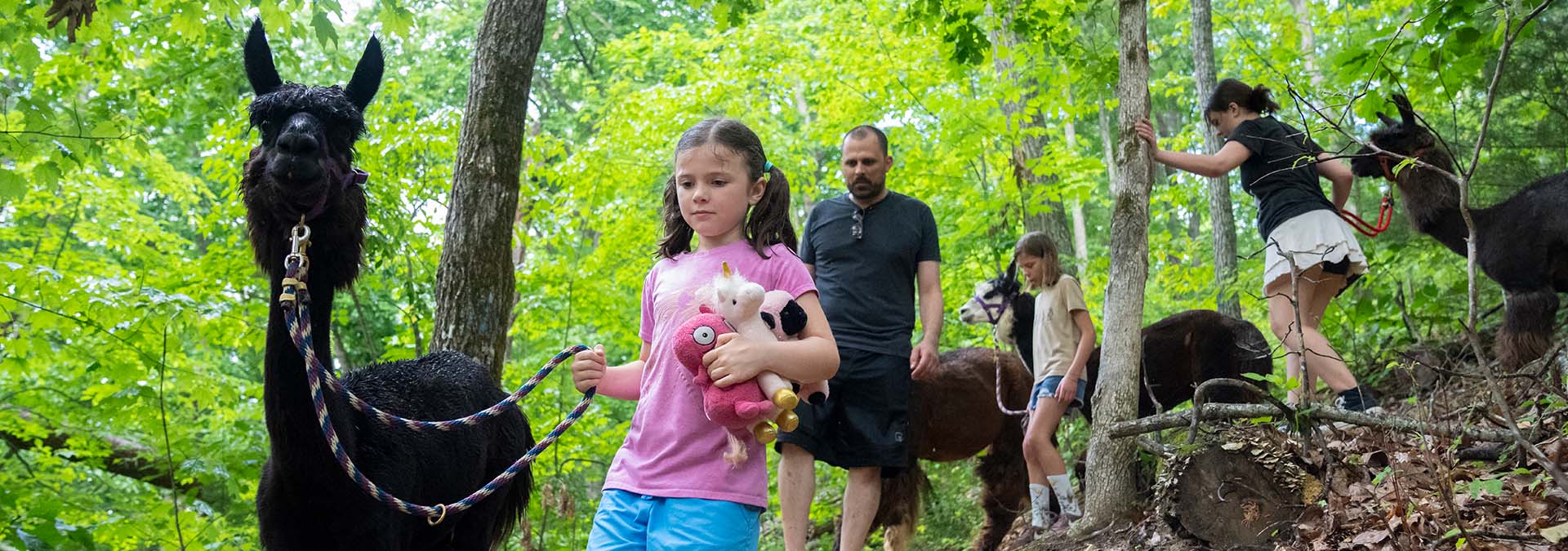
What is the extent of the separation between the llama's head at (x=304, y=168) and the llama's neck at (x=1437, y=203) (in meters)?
5.92

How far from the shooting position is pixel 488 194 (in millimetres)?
5863

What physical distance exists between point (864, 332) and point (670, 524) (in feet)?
8.52

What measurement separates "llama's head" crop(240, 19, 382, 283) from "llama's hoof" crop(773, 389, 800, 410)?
1519 millimetres

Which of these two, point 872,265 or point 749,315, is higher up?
point 872,265

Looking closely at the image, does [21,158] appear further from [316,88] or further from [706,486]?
[706,486]

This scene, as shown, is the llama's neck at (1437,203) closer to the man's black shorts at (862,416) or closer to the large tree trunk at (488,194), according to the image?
the man's black shorts at (862,416)

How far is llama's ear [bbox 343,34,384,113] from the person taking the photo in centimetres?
349

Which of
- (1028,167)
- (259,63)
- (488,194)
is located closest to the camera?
(259,63)

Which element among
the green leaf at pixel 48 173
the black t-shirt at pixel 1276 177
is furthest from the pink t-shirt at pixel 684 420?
the green leaf at pixel 48 173

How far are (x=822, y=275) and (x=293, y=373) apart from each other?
2831mm

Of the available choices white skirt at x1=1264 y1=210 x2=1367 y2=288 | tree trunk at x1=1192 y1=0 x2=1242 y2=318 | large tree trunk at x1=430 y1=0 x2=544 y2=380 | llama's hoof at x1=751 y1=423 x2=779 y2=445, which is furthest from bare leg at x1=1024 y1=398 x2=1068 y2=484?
tree trunk at x1=1192 y1=0 x2=1242 y2=318

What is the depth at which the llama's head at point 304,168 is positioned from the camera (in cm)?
299

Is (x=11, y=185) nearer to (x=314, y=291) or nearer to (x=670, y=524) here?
(x=314, y=291)

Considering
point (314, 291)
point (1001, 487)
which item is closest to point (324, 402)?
point (314, 291)
